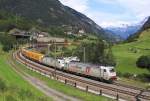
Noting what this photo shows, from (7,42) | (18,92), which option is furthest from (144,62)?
(7,42)

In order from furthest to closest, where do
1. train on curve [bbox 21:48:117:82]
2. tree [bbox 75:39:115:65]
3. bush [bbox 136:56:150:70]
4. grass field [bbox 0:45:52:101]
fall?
tree [bbox 75:39:115:65] → bush [bbox 136:56:150:70] → train on curve [bbox 21:48:117:82] → grass field [bbox 0:45:52:101]

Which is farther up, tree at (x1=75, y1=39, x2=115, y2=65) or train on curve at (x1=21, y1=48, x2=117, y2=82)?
tree at (x1=75, y1=39, x2=115, y2=65)

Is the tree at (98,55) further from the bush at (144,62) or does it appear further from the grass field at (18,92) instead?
the grass field at (18,92)

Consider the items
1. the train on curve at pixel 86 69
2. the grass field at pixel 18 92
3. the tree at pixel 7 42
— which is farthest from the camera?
the tree at pixel 7 42

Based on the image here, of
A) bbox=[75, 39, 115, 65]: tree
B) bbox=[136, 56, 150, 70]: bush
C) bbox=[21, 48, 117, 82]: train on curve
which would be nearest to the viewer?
bbox=[21, 48, 117, 82]: train on curve

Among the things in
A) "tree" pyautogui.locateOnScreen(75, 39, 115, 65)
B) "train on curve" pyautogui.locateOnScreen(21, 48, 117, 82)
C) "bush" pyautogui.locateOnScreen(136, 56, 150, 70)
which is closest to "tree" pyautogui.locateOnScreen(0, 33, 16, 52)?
"train on curve" pyautogui.locateOnScreen(21, 48, 117, 82)

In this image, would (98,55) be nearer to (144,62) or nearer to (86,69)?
(144,62)

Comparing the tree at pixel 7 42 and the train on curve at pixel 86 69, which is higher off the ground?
the tree at pixel 7 42

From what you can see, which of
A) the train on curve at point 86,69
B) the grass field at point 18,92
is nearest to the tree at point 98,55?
the train on curve at point 86,69

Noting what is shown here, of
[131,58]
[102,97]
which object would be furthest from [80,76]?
[102,97]

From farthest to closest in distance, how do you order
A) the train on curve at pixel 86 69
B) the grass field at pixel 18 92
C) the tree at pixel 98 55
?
the tree at pixel 98 55 < the train on curve at pixel 86 69 < the grass field at pixel 18 92

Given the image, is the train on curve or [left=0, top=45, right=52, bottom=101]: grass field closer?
[left=0, top=45, right=52, bottom=101]: grass field

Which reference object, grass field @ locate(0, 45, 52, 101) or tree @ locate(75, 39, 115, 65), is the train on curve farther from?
grass field @ locate(0, 45, 52, 101)

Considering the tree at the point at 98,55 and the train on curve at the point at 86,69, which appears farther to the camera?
the tree at the point at 98,55
